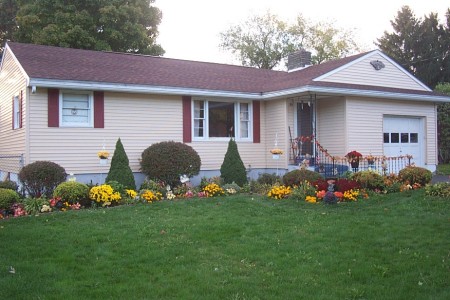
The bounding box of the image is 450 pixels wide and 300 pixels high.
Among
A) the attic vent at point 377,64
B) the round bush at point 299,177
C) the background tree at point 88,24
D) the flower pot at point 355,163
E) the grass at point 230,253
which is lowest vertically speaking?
the grass at point 230,253

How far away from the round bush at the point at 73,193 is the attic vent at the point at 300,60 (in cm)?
1318

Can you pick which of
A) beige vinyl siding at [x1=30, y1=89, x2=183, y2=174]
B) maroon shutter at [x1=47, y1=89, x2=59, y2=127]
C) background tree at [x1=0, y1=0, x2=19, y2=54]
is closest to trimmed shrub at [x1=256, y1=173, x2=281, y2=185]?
beige vinyl siding at [x1=30, y1=89, x2=183, y2=174]

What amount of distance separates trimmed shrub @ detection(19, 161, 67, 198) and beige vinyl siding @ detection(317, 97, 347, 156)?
9.26 metres

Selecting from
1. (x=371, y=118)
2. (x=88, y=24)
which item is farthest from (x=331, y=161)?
(x=88, y=24)

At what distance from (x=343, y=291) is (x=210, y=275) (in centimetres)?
157

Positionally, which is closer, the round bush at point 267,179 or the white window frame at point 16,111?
the white window frame at point 16,111

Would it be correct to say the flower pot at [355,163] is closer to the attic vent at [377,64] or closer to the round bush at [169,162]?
the attic vent at [377,64]

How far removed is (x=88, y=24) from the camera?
26.7 m

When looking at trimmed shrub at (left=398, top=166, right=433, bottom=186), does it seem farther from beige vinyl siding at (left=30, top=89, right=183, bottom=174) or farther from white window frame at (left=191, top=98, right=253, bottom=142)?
beige vinyl siding at (left=30, top=89, right=183, bottom=174)

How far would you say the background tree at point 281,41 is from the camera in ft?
149

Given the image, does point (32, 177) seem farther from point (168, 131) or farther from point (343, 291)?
point (343, 291)

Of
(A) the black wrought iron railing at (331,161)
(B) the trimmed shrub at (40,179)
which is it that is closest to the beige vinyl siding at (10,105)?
(B) the trimmed shrub at (40,179)

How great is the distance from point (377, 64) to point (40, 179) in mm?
12364

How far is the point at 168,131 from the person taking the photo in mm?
14898
